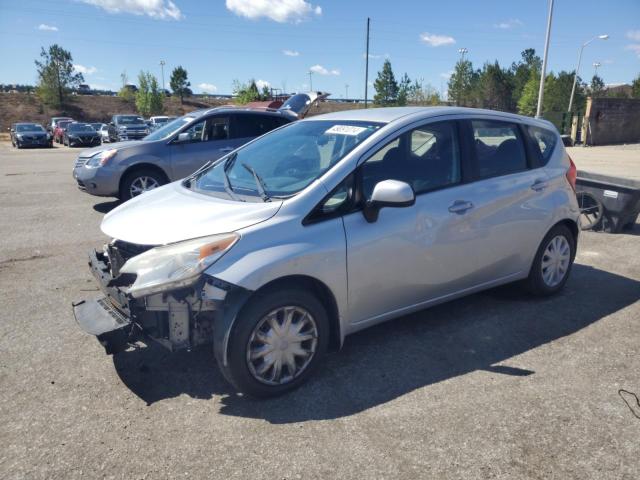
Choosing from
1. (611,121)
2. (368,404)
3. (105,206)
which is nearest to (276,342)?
(368,404)

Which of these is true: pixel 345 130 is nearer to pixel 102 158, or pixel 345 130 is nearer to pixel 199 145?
pixel 199 145

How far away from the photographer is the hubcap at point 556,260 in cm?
478

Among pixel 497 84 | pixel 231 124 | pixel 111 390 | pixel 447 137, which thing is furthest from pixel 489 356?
pixel 497 84

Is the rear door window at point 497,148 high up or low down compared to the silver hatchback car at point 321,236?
up

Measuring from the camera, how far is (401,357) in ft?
12.5

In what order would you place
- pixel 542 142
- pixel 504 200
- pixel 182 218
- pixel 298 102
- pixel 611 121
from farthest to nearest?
pixel 611 121
pixel 298 102
pixel 542 142
pixel 504 200
pixel 182 218

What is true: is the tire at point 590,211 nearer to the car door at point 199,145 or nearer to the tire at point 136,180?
the car door at point 199,145

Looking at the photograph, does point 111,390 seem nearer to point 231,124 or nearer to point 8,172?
point 231,124

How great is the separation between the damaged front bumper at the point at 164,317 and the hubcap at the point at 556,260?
3.12 m

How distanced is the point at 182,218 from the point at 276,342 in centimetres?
101

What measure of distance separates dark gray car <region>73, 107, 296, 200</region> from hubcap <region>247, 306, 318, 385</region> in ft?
21.5

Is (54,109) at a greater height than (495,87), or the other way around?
(495,87)

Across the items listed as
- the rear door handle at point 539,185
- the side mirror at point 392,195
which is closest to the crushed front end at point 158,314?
the side mirror at point 392,195

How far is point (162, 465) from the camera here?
2.64 m
